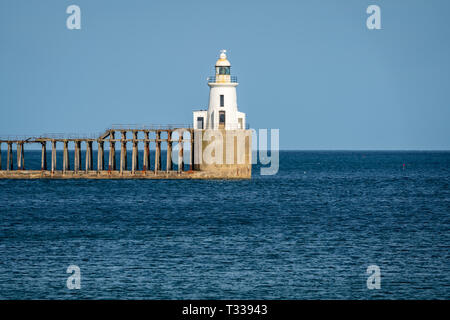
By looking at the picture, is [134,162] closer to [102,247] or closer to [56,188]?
[56,188]

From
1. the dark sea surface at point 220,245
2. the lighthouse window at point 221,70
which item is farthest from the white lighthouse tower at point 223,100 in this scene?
the dark sea surface at point 220,245

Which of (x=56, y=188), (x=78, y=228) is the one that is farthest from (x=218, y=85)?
(x=78, y=228)

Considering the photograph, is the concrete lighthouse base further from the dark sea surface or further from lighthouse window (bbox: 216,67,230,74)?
lighthouse window (bbox: 216,67,230,74)

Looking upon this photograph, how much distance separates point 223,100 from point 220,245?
3421cm

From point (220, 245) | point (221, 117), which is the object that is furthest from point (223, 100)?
point (220, 245)

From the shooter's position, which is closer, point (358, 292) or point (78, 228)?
point (358, 292)

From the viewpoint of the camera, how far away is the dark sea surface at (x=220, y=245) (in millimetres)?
26906

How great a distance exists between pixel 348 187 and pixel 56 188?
100 ft

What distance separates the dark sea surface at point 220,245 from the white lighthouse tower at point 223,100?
6.41 meters

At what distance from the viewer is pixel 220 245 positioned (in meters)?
35.9

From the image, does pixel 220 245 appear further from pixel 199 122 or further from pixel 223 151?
pixel 199 122

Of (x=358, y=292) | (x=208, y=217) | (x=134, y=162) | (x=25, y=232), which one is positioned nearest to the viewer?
(x=358, y=292)

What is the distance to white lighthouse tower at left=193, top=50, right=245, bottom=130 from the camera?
68625 millimetres

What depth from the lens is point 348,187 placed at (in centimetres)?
8112
